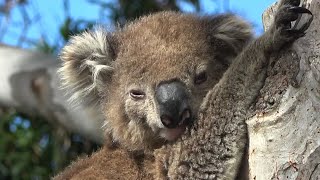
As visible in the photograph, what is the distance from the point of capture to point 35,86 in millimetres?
6180

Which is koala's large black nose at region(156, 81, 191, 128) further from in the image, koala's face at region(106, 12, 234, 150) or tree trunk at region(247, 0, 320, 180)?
tree trunk at region(247, 0, 320, 180)

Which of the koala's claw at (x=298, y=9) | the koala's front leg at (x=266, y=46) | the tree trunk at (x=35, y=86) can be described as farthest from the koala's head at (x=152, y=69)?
the tree trunk at (x=35, y=86)

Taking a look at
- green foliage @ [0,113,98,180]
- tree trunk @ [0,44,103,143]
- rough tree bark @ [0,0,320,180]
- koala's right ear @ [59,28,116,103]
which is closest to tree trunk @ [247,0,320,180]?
rough tree bark @ [0,0,320,180]

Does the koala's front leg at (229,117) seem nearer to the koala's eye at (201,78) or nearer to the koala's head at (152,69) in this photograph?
the koala's head at (152,69)

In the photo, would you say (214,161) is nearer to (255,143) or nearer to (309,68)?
(255,143)

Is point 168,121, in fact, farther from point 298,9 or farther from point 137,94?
point 298,9

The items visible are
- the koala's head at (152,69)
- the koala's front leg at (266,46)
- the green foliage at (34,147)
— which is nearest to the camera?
the koala's front leg at (266,46)

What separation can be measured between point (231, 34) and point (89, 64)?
Answer: 778 mm

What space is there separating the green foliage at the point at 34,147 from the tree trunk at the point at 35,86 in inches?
25.5

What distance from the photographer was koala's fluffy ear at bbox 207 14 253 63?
352 cm

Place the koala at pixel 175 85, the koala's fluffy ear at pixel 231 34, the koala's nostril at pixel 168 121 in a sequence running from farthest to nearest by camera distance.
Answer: the koala's fluffy ear at pixel 231 34, the koala's nostril at pixel 168 121, the koala at pixel 175 85

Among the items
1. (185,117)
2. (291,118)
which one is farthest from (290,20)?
(185,117)

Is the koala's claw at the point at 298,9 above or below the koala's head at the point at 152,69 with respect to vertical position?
above

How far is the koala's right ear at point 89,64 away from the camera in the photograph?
3.71m
